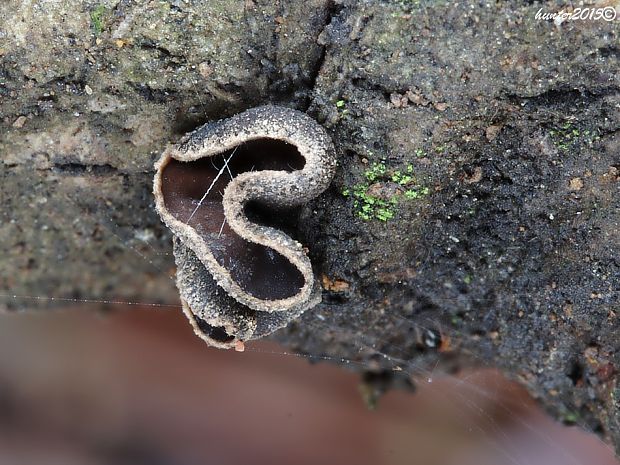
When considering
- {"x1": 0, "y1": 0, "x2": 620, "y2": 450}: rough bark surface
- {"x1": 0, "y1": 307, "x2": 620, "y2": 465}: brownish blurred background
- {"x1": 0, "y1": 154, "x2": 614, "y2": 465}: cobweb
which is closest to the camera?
{"x1": 0, "y1": 0, "x2": 620, "y2": 450}: rough bark surface

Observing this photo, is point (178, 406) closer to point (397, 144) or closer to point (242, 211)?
point (242, 211)

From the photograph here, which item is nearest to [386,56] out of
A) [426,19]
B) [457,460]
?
[426,19]

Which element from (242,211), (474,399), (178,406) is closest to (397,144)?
(242,211)

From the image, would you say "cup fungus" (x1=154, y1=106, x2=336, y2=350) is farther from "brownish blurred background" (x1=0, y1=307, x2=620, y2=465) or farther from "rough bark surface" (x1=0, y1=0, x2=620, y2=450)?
"brownish blurred background" (x1=0, y1=307, x2=620, y2=465)

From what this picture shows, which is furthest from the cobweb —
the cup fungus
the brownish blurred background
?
the cup fungus

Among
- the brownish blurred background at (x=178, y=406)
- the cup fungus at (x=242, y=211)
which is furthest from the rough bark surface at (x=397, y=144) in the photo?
the brownish blurred background at (x=178, y=406)

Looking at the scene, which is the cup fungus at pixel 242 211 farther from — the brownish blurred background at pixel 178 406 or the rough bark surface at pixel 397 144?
the brownish blurred background at pixel 178 406

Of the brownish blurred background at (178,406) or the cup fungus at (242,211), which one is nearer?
the cup fungus at (242,211)
